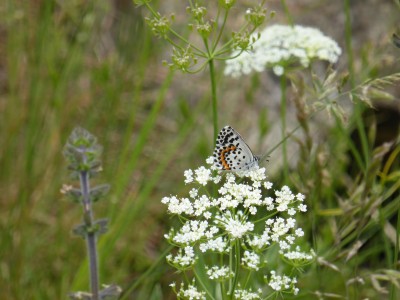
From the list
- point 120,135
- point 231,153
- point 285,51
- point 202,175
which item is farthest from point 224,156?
point 120,135

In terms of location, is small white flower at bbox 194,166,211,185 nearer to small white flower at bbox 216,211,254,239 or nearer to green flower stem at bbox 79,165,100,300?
small white flower at bbox 216,211,254,239

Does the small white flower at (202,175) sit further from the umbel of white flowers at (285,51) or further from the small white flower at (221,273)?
the umbel of white flowers at (285,51)

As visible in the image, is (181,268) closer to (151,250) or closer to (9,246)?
(9,246)

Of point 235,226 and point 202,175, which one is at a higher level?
point 202,175

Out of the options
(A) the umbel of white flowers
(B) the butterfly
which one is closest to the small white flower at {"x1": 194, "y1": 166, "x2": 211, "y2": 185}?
(B) the butterfly

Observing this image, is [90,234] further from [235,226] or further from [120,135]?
[120,135]

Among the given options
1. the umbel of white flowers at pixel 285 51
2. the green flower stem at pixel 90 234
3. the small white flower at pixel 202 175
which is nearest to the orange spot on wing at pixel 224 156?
the small white flower at pixel 202 175
